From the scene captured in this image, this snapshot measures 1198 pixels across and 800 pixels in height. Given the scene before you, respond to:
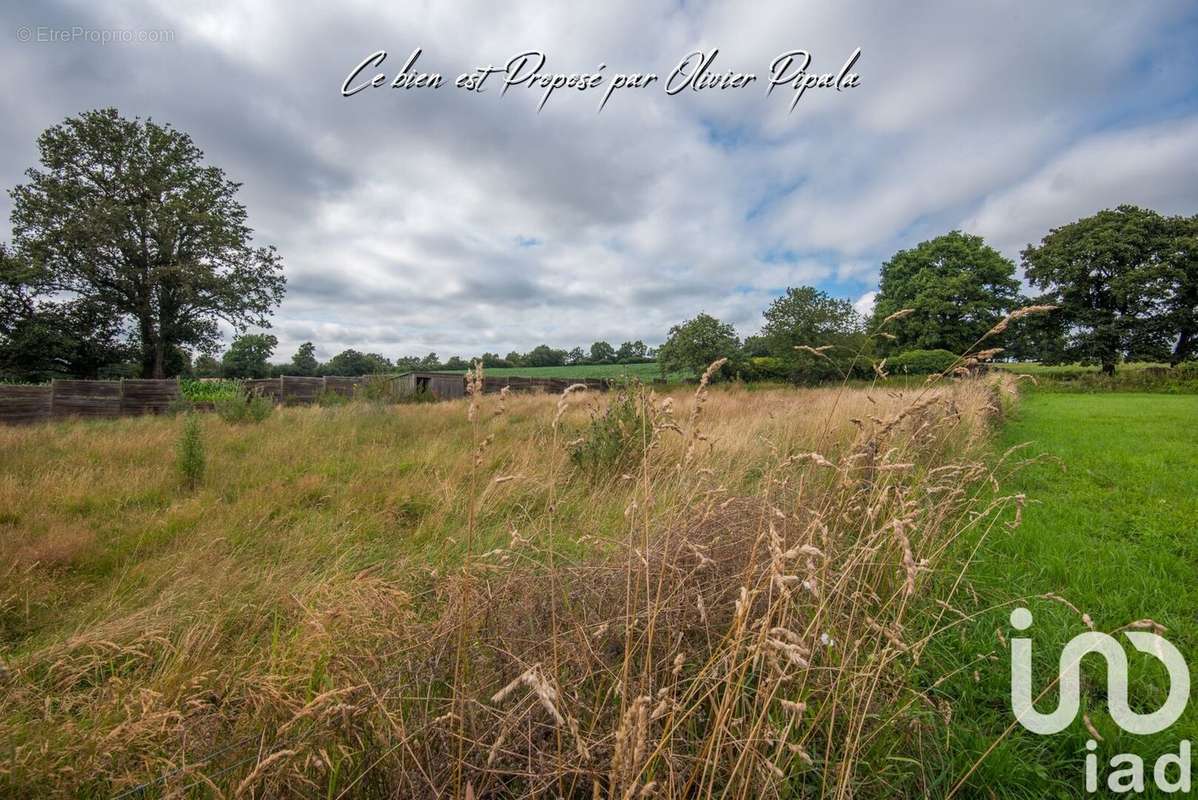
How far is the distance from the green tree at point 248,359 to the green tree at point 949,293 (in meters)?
59.7

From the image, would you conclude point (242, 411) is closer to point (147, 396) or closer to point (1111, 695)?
point (147, 396)

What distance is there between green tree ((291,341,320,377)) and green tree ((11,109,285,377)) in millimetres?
29656

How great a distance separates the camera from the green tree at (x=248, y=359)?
50.3m

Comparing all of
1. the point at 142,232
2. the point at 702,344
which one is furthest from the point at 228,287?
the point at 702,344

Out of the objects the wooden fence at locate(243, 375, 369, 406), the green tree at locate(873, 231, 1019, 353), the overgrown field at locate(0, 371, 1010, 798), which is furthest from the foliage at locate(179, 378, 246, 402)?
the green tree at locate(873, 231, 1019, 353)

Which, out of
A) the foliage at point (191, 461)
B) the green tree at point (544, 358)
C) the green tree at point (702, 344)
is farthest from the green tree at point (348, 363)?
the foliage at point (191, 461)

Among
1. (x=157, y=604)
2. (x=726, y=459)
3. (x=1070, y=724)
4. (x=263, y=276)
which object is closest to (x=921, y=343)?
(x=726, y=459)

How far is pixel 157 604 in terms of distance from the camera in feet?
8.96

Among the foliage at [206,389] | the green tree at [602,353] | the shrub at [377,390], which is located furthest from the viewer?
the green tree at [602,353]

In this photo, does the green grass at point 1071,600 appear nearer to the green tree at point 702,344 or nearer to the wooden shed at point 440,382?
the green tree at point 702,344

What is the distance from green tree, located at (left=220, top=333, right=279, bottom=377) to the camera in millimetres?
50334

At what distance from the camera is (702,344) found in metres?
26.4

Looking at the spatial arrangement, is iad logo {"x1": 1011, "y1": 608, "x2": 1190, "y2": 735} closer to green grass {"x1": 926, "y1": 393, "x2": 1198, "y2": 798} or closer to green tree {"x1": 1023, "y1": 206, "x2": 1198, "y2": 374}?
green grass {"x1": 926, "y1": 393, "x2": 1198, "y2": 798}

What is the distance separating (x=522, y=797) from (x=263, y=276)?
35471 millimetres
